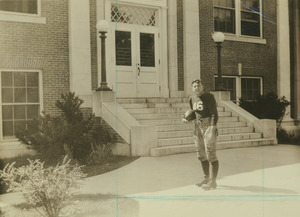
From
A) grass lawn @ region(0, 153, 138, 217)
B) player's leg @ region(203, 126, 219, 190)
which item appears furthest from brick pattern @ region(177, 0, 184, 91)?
grass lawn @ region(0, 153, 138, 217)

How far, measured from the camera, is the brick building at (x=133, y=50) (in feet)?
37.4

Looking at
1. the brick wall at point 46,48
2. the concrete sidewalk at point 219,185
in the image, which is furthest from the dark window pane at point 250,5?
the concrete sidewalk at point 219,185

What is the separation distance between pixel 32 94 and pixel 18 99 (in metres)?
0.45

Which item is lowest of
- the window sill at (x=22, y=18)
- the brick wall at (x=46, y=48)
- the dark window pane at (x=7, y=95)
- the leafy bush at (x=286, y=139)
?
the leafy bush at (x=286, y=139)

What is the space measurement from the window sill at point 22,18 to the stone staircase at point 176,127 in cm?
356

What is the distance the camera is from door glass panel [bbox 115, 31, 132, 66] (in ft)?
44.1

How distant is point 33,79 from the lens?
1159cm

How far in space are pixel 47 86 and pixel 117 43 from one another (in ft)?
10.3

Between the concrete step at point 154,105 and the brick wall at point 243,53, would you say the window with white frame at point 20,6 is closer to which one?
the concrete step at point 154,105

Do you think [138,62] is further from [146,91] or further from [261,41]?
[261,41]

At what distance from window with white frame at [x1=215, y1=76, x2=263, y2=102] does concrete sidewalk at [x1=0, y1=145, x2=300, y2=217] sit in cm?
611

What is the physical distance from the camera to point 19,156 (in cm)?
1068

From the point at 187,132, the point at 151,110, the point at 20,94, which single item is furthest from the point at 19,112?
the point at 187,132

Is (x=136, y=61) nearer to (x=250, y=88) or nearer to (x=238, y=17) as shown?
(x=238, y=17)
